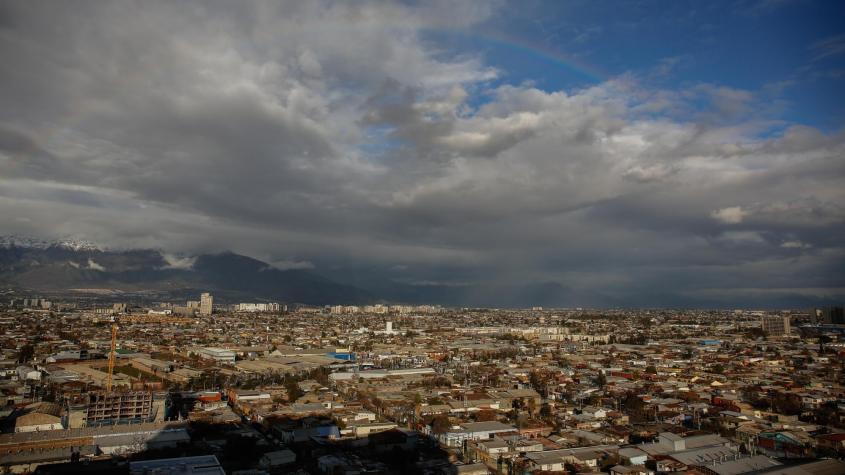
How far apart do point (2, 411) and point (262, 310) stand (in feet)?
250

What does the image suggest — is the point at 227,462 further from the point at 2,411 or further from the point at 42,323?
the point at 42,323

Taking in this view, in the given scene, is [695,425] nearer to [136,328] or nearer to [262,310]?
[136,328]

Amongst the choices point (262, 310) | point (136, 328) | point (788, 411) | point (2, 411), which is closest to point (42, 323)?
point (136, 328)

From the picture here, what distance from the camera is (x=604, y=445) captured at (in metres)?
14.4

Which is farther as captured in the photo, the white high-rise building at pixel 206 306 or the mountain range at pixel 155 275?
the mountain range at pixel 155 275

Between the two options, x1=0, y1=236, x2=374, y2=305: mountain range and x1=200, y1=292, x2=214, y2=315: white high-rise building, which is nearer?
x1=200, y1=292, x2=214, y2=315: white high-rise building

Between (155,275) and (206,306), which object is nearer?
(206,306)

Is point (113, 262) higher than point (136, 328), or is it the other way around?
point (113, 262)

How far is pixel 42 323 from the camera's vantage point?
50.1 m

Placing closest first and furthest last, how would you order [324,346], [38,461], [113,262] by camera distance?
[38,461] → [324,346] → [113,262]

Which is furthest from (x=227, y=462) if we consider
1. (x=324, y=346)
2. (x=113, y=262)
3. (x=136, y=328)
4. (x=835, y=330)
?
(x=113, y=262)

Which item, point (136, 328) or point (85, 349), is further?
point (136, 328)

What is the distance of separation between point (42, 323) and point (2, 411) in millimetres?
37980

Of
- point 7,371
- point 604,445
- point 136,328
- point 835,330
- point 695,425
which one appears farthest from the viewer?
point 136,328
